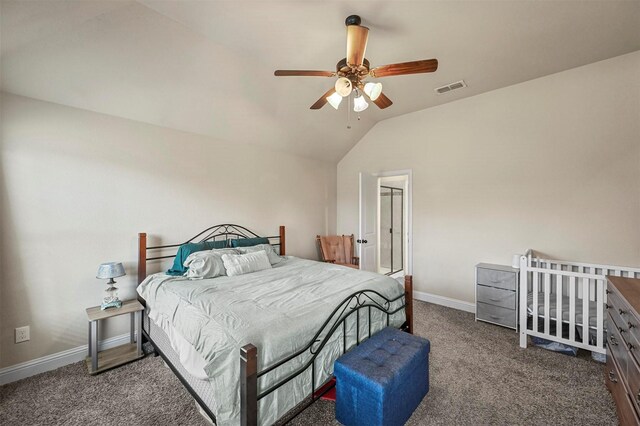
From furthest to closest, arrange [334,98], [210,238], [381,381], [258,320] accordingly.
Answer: [210,238], [334,98], [258,320], [381,381]

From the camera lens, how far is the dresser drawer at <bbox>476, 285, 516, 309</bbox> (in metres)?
3.22

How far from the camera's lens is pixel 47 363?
2.43 metres

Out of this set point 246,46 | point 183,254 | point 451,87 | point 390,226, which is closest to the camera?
point 246,46

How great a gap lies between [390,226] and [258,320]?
5.10m

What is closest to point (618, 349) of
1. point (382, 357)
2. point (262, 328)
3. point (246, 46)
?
point (382, 357)

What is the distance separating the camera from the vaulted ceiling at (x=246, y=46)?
2021mm

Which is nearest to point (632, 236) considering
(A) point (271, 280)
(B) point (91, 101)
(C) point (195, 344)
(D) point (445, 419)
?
(D) point (445, 419)

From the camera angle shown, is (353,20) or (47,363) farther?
(47,363)

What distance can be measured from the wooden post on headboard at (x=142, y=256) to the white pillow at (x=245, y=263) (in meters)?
0.85

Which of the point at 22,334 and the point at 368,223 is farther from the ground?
the point at 368,223

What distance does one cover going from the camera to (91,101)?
2.59m

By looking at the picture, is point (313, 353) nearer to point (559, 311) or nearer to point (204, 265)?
point (204, 265)

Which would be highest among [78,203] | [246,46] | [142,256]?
[246,46]

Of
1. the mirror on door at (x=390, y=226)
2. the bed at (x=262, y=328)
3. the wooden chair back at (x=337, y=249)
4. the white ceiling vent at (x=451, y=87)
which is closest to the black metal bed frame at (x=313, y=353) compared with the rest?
the bed at (x=262, y=328)
